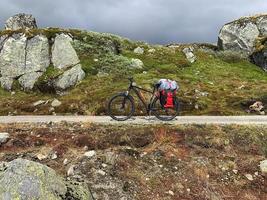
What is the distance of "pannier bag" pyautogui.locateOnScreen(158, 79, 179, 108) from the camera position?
20672 millimetres

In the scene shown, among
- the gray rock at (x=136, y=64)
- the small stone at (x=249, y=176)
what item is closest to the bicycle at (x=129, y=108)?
the small stone at (x=249, y=176)

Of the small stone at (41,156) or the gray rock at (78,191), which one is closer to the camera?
the gray rock at (78,191)

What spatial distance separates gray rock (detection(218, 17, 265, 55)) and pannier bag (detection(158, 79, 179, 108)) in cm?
2308

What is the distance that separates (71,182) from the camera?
1277cm

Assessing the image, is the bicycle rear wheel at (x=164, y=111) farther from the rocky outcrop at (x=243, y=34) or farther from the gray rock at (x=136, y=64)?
the rocky outcrop at (x=243, y=34)

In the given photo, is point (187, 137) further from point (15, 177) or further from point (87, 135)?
point (15, 177)

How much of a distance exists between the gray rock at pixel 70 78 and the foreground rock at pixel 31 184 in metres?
16.7

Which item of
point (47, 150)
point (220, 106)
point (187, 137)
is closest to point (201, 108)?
point (220, 106)

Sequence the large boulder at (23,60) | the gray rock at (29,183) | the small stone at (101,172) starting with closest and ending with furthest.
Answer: the gray rock at (29,183)
the small stone at (101,172)
the large boulder at (23,60)

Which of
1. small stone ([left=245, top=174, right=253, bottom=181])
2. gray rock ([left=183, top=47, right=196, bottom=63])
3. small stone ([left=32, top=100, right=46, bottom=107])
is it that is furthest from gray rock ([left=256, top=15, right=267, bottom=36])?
small stone ([left=245, top=174, right=253, bottom=181])

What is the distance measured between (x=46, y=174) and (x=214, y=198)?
5637 millimetres

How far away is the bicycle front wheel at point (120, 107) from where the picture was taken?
20.3m

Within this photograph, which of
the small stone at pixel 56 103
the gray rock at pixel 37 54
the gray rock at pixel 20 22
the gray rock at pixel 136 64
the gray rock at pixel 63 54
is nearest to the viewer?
the small stone at pixel 56 103

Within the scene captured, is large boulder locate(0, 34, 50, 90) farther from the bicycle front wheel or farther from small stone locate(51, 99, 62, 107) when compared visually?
the bicycle front wheel
